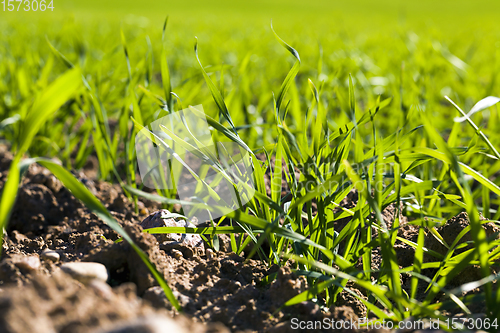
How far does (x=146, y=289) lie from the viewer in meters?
0.78

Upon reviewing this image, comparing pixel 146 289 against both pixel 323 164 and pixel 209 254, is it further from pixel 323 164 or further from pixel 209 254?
pixel 323 164

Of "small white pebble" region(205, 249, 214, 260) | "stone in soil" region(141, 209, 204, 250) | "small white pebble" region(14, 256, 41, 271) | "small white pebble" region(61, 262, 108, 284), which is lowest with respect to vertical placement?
"small white pebble" region(205, 249, 214, 260)

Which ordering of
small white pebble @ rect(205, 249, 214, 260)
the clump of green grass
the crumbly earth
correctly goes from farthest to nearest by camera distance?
1. small white pebble @ rect(205, 249, 214, 260)
2. the clump of green grass
3. the crumbly earth

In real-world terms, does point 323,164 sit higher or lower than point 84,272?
higher

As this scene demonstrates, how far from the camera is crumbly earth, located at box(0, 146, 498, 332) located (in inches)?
19.0

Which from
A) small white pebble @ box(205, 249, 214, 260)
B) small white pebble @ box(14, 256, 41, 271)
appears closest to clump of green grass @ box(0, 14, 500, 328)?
small white pebble @ box(205, 249, 214, 260)

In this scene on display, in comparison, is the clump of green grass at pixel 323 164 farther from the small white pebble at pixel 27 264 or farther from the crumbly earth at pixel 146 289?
the small white pebble at pixel 27 264

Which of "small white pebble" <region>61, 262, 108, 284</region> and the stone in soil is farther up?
"small white pebble" <region>61, 262, 108, 284</region>

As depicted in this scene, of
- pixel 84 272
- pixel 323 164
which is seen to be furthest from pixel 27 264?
pixel 323 164

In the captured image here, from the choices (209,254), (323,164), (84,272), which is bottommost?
(209,254)

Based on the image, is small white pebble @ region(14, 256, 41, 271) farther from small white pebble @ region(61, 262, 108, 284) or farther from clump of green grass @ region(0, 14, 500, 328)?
clump of green grass @ region(0, 14, 500, 328)

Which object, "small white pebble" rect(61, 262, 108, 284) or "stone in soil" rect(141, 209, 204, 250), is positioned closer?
"small white pebble" rect(61, 262, 108, 284)

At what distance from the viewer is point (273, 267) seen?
0.94 meters

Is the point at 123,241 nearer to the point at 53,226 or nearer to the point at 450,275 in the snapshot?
the point at 53,226
